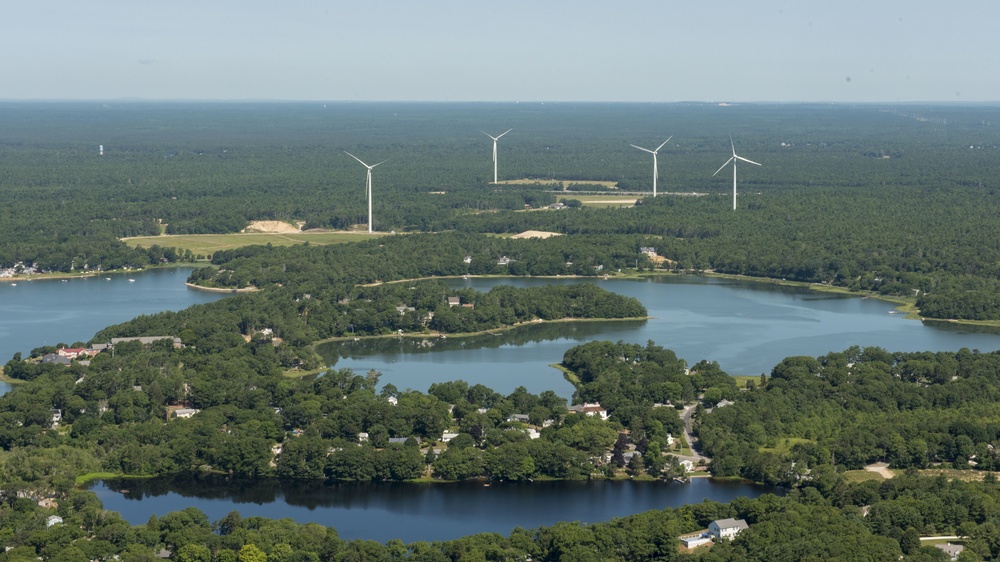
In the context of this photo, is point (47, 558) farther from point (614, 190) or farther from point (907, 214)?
point (614, 190)

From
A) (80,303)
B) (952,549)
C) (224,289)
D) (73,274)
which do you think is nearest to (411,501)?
(952,549)

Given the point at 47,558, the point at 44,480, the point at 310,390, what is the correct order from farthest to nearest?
the point at 310,390, the point at 44,480, the point at 47,558

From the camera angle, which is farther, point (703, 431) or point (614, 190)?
point (614, 190)

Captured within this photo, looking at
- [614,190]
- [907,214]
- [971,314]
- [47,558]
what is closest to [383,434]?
[47,558]

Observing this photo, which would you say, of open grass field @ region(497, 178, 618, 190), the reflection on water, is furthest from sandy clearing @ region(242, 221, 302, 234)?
the reflection on water

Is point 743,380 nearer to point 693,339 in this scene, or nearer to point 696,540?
point 693,339

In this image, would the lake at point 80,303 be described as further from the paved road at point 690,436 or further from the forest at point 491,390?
the paved road at point 690,436
